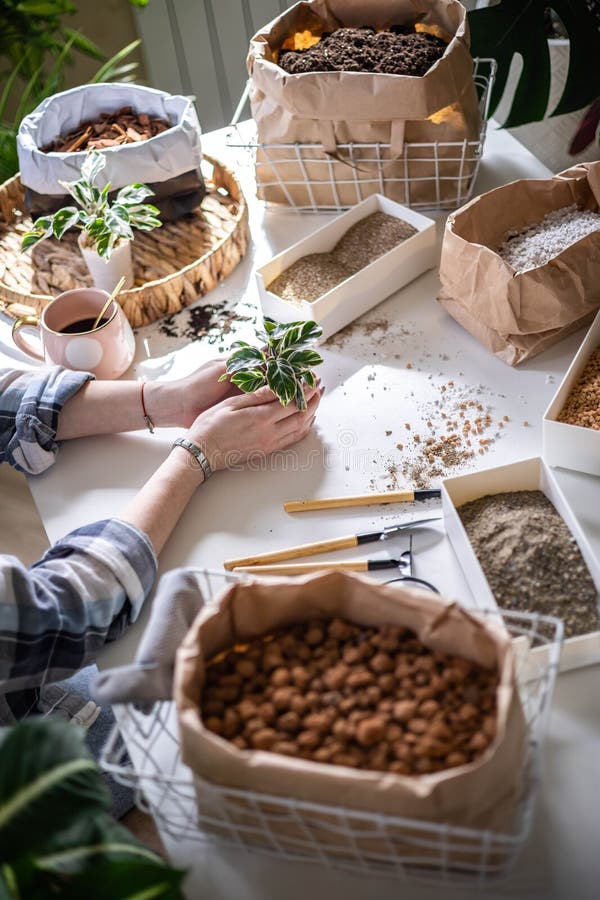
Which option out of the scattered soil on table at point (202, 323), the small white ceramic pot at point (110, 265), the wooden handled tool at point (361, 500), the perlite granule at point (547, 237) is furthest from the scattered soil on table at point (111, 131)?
the wooden handled tool at point (361, 500)

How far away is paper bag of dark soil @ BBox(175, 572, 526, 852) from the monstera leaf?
1132 millimetres

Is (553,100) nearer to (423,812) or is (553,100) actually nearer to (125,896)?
(423,812)

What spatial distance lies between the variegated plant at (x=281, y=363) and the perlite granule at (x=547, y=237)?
0.34 meters

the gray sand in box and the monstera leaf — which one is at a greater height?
the monstera leaf

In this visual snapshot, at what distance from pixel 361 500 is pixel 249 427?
0.19 metres

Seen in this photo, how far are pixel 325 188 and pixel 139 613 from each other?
921mm

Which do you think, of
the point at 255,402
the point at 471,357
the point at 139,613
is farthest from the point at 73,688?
the point at 471,357

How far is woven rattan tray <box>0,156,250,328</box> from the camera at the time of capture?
1471 millimetres

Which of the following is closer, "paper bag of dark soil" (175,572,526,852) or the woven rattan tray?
"paper bag of dark soil" (175,572,526,852)

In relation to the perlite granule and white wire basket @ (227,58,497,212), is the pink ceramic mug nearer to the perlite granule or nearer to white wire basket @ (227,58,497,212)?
white wire basket @ (227,58,497,212)

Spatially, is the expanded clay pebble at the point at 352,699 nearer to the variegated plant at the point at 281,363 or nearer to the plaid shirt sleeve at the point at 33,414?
the variegated plant at the point at 281,363

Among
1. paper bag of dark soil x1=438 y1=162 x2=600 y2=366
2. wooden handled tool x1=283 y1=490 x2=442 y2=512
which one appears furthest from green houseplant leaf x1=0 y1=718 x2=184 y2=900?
paper bag of dark soil x1=438 y1=162 x2=600 y2=366

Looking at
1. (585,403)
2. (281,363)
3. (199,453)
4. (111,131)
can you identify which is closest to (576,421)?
(585,403)

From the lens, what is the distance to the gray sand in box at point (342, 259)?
4.58 ft
